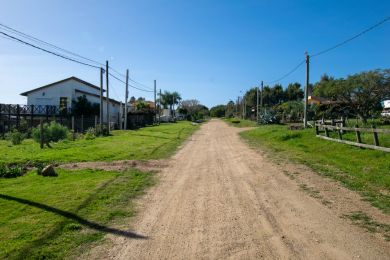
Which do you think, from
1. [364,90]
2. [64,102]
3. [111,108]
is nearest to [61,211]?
[364,90]

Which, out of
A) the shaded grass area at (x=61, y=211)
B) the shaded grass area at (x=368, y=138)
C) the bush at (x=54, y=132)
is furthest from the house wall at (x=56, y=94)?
the shaded grass area at (x=61, y=211)

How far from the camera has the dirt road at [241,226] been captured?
522 cm

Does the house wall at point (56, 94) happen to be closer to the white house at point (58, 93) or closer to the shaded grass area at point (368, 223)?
the white house at point (58, 93)

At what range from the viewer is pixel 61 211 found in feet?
23.7

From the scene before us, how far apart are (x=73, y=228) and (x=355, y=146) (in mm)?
13531

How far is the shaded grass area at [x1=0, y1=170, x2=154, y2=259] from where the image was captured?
5469 millimetres

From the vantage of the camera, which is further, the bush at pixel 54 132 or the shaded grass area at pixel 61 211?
the bush at pixel 54 132

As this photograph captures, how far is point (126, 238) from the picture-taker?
5832mm

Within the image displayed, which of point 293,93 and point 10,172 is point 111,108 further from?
point 293,93

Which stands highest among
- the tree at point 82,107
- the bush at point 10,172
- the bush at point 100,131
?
the tree at point 82,107

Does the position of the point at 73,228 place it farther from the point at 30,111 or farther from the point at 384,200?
the point at 30,111

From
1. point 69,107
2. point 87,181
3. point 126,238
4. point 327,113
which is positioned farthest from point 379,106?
point 126,238

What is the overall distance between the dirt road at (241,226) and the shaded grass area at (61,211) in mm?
449

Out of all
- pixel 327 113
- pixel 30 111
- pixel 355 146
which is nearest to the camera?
pixel 355 146
